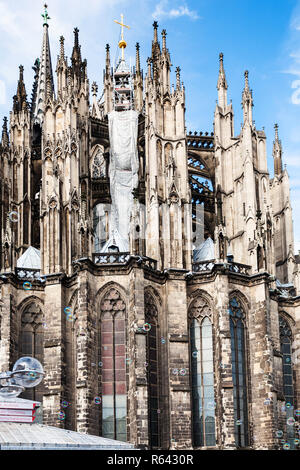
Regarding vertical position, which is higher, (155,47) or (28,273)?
(155,47)

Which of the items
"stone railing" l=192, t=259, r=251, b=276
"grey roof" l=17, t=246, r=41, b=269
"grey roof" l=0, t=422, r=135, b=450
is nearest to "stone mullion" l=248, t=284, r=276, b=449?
"stone railing" l=192, t=259, r=251, b=276

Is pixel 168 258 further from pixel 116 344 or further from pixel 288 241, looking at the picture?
pixel 288 241

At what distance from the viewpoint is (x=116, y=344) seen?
4909 centimetres

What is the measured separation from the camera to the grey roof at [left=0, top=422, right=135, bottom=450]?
27.0 metres

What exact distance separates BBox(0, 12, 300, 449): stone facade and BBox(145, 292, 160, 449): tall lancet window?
0.11 m

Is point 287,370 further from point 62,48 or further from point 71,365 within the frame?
point 62,48

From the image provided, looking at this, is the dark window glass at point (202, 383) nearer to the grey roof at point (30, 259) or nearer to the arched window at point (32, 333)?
the arched window at point (32, 333)

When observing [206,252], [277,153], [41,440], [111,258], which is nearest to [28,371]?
[41,440]

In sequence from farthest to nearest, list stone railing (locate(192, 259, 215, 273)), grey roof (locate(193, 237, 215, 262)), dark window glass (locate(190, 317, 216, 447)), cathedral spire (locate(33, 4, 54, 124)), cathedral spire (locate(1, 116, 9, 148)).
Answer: cathedral spire (locate(33, 4, 54, 124)) → cathedral spire (locate(1, 116, 9, 148)) → grey roof (locate(193, 237, 215, 262)) → stone railing (locate(192, 259, 215, 273)) → dark window glass (locate(190, 317, 216, 447))

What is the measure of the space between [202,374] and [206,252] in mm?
8142

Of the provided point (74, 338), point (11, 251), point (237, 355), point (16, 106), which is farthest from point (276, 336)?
point (16, 106)

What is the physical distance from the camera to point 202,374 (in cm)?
5012

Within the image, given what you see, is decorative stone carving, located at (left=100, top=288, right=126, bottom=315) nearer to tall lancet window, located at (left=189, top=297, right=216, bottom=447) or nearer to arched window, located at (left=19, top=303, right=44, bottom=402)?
arched window, located at (left=19, top=303, right=44, bottom=402)

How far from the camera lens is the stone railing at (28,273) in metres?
51.6
